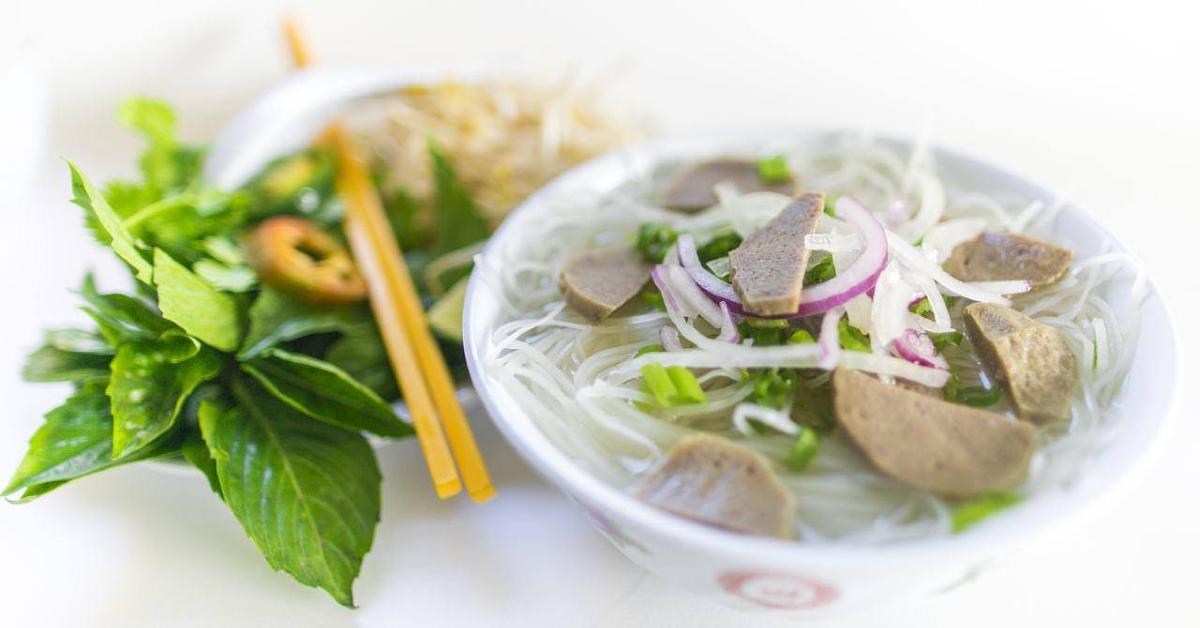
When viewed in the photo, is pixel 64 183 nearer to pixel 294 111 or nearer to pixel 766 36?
pixel 294 111

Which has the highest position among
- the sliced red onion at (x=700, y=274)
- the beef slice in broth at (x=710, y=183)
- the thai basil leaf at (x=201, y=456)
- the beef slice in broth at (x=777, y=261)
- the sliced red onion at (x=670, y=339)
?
the beef slice in broth at (x=777, y=261)

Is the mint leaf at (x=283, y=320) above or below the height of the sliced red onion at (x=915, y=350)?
below

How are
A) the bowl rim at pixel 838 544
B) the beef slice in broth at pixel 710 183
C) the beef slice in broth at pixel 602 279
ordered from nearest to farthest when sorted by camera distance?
the bowl rim at pixel 838 544
the beef slice in broth at pixel 602 279
the beef slice in broth at pixel 710 183

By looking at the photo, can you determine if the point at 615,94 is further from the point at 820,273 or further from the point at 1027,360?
the point at 1027,360

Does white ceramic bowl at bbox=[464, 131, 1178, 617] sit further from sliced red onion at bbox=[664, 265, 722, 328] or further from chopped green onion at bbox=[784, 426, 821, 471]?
sliced red onion at bbox=[664, 265, 722, 328]

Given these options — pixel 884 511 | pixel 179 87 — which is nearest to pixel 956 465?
pixel 884 511

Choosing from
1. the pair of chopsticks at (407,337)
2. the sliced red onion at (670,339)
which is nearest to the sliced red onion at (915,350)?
the sliced red onion at (670,339)

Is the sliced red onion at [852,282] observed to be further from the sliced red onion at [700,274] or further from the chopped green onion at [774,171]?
the chopped green onion at [774,171]

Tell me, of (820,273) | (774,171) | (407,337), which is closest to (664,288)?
(820,273)
